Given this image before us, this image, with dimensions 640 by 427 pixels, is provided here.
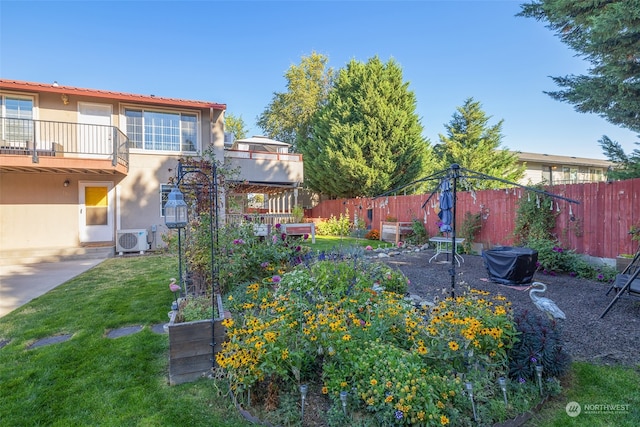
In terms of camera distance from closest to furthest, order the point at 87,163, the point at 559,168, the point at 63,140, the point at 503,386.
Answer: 1. the point at 503,386
2. the point at 87,163
3. the point at 63,140
4. the point at 559,168

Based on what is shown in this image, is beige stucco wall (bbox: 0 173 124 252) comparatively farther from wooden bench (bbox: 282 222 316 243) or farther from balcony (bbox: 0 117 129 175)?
wooden bench (bbox: 282 222 316 243)

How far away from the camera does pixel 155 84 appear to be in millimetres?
13711

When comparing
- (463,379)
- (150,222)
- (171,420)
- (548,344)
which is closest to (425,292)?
(548,344)

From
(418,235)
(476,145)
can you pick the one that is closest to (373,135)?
(476,145)

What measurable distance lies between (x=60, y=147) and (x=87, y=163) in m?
1.41

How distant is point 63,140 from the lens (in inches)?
384

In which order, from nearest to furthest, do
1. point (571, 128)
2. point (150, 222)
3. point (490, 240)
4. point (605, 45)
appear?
point (605, 45), point (490, 240), point (150, 222), point (571, 128)

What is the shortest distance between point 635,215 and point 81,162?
13.3 meters

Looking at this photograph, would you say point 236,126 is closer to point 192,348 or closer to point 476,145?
point 476,145

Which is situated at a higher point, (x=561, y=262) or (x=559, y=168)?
(x=559, y=168)

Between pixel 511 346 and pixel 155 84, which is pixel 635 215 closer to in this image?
pixel 511 346

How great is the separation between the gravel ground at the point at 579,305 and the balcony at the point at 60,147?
892 centimetres

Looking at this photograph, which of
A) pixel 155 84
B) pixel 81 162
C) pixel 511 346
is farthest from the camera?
pixel 155 84

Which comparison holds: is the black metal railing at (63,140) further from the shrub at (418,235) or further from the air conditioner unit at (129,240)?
the shrub at (418,235)
